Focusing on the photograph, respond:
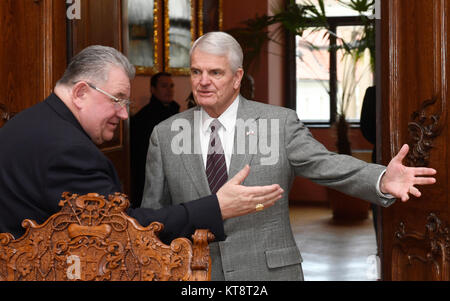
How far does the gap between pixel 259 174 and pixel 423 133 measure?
31.6 inches

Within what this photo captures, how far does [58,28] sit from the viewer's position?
3.14 metres

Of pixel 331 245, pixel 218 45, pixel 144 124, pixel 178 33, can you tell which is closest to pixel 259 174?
pixel 218 45

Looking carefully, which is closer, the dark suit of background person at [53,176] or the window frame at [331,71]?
the dark suit of background person at [53,176]

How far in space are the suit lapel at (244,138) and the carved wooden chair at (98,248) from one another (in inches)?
28.9

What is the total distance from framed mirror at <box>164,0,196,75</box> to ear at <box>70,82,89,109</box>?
5078 millimetres

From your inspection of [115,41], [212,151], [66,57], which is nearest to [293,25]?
[115,41]

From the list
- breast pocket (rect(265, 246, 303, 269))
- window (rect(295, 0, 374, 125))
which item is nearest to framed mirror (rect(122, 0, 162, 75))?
window (rect(295, 0, 374, 125))

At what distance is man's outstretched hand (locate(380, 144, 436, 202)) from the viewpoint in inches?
81.8

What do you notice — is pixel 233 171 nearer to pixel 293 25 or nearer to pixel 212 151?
pixel 212 151

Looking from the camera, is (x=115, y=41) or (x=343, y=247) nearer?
(x=115, y=41)

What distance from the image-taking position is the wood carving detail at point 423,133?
8.68ft

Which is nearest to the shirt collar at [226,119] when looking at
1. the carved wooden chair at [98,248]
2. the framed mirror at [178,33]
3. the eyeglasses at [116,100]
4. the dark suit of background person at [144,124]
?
the eyeglasses at [116,100]

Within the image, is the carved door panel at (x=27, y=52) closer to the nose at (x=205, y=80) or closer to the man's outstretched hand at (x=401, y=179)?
the nose at (x=205, y=80)
